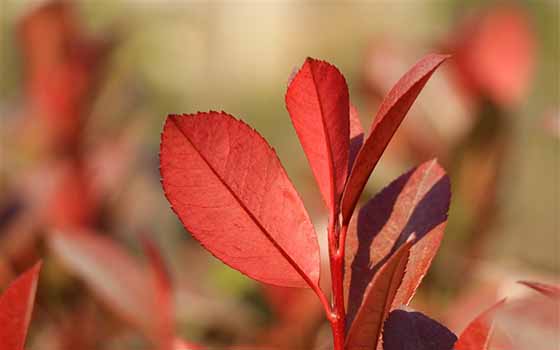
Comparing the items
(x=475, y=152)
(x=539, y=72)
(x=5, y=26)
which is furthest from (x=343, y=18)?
(x=475, y=152)

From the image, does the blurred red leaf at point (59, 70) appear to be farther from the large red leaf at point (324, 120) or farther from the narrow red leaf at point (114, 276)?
the large red leaf at point (324, 120)

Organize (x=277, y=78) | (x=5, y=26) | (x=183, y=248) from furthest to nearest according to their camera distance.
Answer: (x=5, y=26), (x=277, y=78), (x=183, y=248)

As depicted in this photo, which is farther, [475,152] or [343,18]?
[343,18]

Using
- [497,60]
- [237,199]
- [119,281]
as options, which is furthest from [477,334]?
[497,60]

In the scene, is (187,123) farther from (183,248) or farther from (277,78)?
(277,78)

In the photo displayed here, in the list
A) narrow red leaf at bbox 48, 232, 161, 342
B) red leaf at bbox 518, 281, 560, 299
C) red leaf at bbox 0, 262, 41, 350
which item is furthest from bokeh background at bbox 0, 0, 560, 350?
red leaf at bbox 518, 281, 560, 299

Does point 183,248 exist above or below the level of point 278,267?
below

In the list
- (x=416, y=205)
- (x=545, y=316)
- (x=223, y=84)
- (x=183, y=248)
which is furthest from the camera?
(x=223, y=84)

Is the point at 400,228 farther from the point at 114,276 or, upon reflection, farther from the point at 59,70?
the point at 59,70
